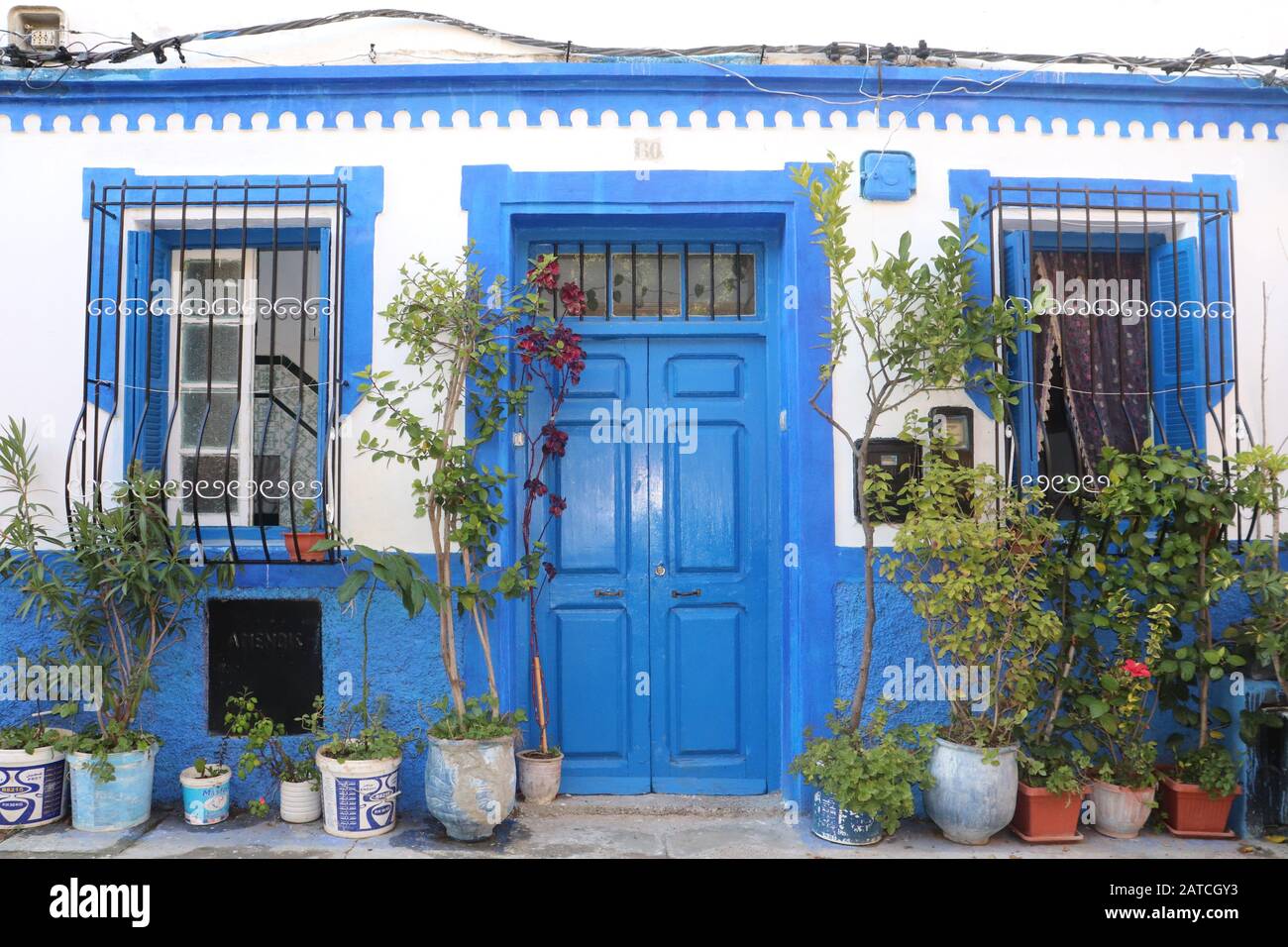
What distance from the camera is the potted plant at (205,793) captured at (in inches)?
169

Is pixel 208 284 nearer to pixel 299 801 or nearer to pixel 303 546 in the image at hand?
pixel 303 546

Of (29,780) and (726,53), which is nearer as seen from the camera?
(29,780)

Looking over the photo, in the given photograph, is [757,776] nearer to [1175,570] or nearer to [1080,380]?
[1175,570]

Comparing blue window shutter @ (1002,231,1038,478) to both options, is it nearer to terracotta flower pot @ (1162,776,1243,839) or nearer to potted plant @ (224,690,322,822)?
terracotta flower pot @ (1162,776,1243,839)

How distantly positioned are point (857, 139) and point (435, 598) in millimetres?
2817

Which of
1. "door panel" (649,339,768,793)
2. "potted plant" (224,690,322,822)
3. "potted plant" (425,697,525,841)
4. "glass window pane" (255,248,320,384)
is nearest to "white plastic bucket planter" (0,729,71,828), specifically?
"potted plant" (224,690,322,822)

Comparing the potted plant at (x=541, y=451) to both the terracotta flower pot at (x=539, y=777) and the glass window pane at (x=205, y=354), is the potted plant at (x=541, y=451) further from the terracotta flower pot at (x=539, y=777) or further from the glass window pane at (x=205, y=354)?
the glass window pane at (x=205, y=354)

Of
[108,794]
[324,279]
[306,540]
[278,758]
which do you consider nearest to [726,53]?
[324,279]

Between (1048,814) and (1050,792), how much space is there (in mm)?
112

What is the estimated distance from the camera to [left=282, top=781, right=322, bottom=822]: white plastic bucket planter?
4.36 m

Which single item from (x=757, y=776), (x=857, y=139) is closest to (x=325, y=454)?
(x=757, y=776)

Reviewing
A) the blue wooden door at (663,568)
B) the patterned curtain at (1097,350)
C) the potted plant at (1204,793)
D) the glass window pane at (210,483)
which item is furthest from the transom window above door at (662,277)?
the potted plant at (1204,793)

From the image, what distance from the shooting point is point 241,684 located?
15.0ft

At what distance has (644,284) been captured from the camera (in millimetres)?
4934
